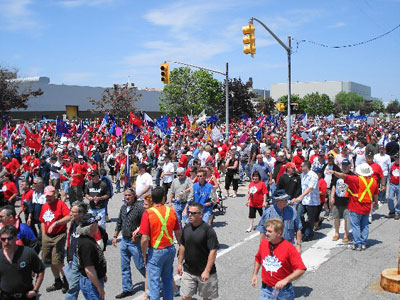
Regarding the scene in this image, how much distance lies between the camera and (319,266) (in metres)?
7.38

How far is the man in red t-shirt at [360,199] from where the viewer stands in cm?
796

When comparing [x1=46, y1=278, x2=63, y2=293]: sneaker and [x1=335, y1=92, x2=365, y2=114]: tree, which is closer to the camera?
[x1=46, y1=278, x2=63, y2=293]: sneaker

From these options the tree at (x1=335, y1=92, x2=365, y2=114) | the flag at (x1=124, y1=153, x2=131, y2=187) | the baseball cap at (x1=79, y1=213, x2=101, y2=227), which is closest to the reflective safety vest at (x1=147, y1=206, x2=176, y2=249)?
the baseball cap at (x1=79, y1=213, x2=101, y2=227)

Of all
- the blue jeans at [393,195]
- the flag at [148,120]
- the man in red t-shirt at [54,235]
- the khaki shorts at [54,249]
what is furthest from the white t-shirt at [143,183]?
the flag at [148,120]

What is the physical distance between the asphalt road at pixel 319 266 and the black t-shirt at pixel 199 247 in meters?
1.36

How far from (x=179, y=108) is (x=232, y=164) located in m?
46.7

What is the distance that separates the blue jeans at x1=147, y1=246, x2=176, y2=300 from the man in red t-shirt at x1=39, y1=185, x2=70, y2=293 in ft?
6.26

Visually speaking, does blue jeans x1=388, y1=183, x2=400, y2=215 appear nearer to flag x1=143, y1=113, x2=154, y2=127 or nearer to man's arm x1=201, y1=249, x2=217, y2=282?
man's arm x1=201, y1=249, x2=217, y2=282

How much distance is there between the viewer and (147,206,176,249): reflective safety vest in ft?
17.4

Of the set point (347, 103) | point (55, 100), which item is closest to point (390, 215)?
point (55, 100)

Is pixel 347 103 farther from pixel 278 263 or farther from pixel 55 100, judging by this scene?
pixel 278 263

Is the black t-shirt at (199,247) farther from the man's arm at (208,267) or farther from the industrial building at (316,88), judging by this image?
the industrial building at (316,88)

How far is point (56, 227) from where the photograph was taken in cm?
655

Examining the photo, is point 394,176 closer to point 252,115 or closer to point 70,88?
point 252,115
